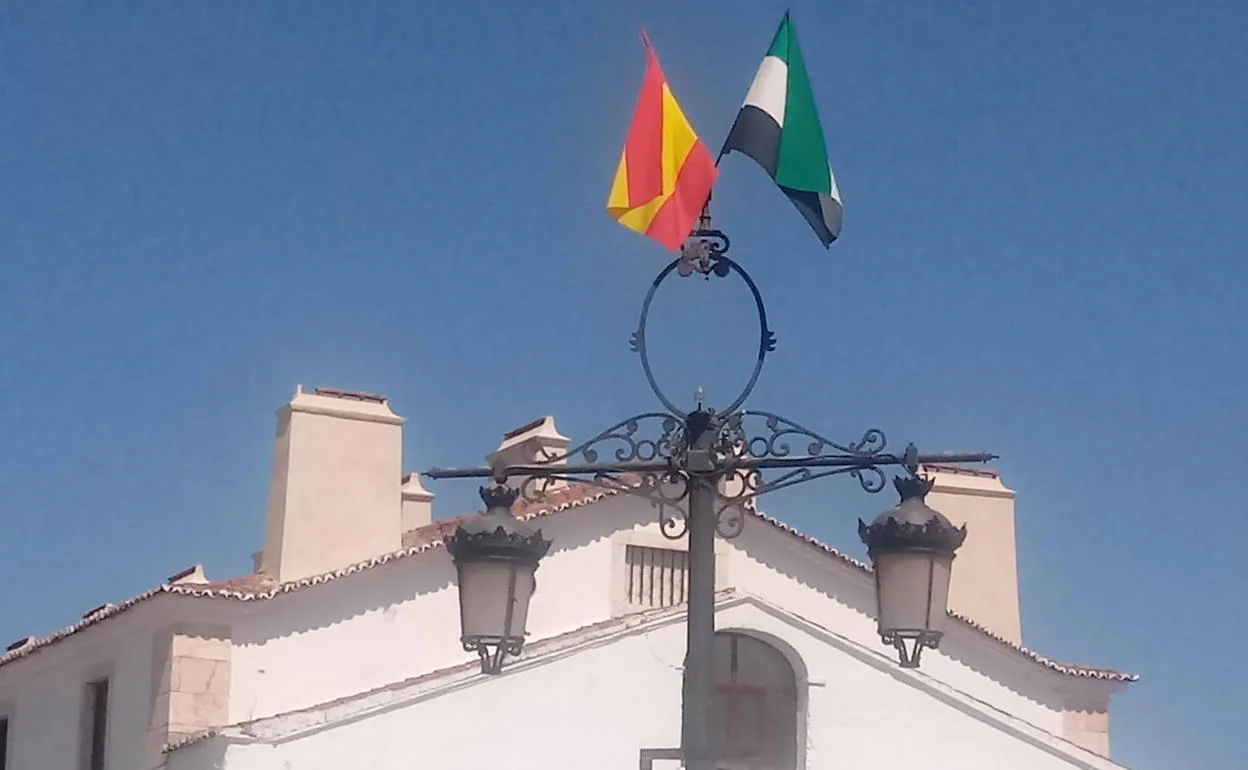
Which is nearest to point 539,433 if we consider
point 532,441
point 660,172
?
point 532,441

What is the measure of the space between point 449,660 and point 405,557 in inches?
43.9

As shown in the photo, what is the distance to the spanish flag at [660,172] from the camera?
7.62 metres

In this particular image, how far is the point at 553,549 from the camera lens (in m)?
18.0

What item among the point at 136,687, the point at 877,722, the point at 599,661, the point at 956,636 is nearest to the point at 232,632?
the point at 136,687

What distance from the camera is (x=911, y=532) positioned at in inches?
262

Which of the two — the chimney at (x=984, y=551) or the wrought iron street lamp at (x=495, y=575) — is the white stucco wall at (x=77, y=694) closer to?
the chimney at (x=984, y=551)

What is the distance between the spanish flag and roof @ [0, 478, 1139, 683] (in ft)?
23.5

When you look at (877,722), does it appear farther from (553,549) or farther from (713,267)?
(713,267)

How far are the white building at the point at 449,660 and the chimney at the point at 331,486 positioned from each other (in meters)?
0.02

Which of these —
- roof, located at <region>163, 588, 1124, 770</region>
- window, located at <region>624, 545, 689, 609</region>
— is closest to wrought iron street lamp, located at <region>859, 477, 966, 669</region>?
roof, located at <region>163, 588, 1124, 770</region>

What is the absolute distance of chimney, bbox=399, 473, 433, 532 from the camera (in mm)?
21297

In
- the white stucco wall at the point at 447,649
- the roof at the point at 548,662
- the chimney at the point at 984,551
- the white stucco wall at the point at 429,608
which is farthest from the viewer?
the chimney at the point at 984,551

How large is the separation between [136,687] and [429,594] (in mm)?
2781

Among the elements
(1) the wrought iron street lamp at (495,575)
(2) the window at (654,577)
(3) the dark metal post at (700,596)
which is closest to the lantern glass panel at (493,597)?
(1) the wrought iron street lamp at (495,575)
